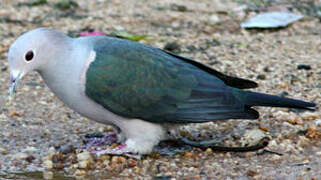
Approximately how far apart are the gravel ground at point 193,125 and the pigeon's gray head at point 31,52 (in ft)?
2.11

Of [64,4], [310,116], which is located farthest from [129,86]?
[64,4]

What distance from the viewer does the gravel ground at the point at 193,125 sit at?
3.96 m

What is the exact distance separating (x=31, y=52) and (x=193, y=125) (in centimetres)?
151

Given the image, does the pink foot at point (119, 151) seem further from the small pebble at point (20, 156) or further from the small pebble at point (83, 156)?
the small pebble at point (20, 156)

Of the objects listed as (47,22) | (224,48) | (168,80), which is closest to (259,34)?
(224,48)

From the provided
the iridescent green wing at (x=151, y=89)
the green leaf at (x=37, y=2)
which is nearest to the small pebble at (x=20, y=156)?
the iridescent green wing at (x=151, y=89)

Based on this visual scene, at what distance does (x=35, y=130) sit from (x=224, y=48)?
2386 millimetres

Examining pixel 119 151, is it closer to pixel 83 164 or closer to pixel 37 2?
pixel 83 164

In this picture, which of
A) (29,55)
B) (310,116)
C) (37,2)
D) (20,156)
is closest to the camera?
(29,55)

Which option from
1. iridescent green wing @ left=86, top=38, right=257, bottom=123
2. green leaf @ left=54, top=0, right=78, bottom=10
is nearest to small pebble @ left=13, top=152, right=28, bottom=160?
iridescent green wing @ left=86, top=38, right=257, bottom=123

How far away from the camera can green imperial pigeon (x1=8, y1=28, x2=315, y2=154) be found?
12.8 feet

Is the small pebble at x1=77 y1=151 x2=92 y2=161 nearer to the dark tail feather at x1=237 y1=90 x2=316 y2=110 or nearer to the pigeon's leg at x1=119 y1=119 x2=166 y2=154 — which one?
the pigeon's leg at x1=119 y1=119 x2=166 y2=154

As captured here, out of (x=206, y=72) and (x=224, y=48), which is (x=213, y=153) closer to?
(x=206, y=72)

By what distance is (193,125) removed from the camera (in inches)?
188
